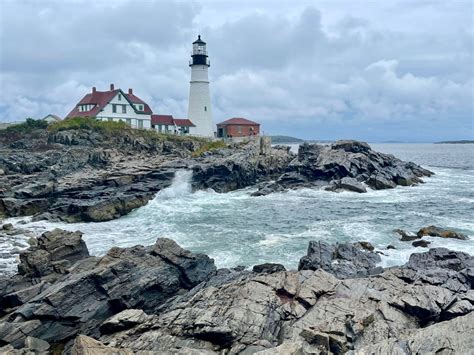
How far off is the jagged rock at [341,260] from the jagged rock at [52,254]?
10475 mm

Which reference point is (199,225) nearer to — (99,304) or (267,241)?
(267,241)

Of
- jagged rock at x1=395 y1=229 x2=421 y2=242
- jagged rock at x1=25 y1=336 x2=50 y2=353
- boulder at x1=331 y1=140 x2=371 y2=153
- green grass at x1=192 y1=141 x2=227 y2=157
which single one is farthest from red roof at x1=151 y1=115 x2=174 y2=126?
jagged rock at x1=25 y1=336 x2=50 y2=353

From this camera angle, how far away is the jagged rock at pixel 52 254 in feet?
62.3

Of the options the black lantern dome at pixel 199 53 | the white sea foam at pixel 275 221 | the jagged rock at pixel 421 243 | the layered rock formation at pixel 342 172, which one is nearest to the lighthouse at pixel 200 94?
the black lantern dome at pixel 199 53

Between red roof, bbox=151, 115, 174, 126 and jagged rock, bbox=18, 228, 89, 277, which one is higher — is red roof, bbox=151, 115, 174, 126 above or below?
above

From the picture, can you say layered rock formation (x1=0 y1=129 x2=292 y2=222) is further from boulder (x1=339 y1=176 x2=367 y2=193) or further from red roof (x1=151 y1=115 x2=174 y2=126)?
red roof (x1=151 y1=115 x2=174 y2=126)

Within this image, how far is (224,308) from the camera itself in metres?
14.0

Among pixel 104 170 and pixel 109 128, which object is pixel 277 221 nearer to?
pixel 104 170

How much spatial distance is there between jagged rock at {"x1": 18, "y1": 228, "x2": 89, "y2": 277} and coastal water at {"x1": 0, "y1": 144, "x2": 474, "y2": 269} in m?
3.90

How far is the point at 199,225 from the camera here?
106ft

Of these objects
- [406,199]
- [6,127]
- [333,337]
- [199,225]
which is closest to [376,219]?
[406,199]

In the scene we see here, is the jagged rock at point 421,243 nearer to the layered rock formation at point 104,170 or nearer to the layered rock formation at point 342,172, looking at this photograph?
the layered rock formation at point 342,172

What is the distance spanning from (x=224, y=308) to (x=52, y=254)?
1008 centimetres

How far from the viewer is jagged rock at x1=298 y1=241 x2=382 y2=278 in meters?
20.0
